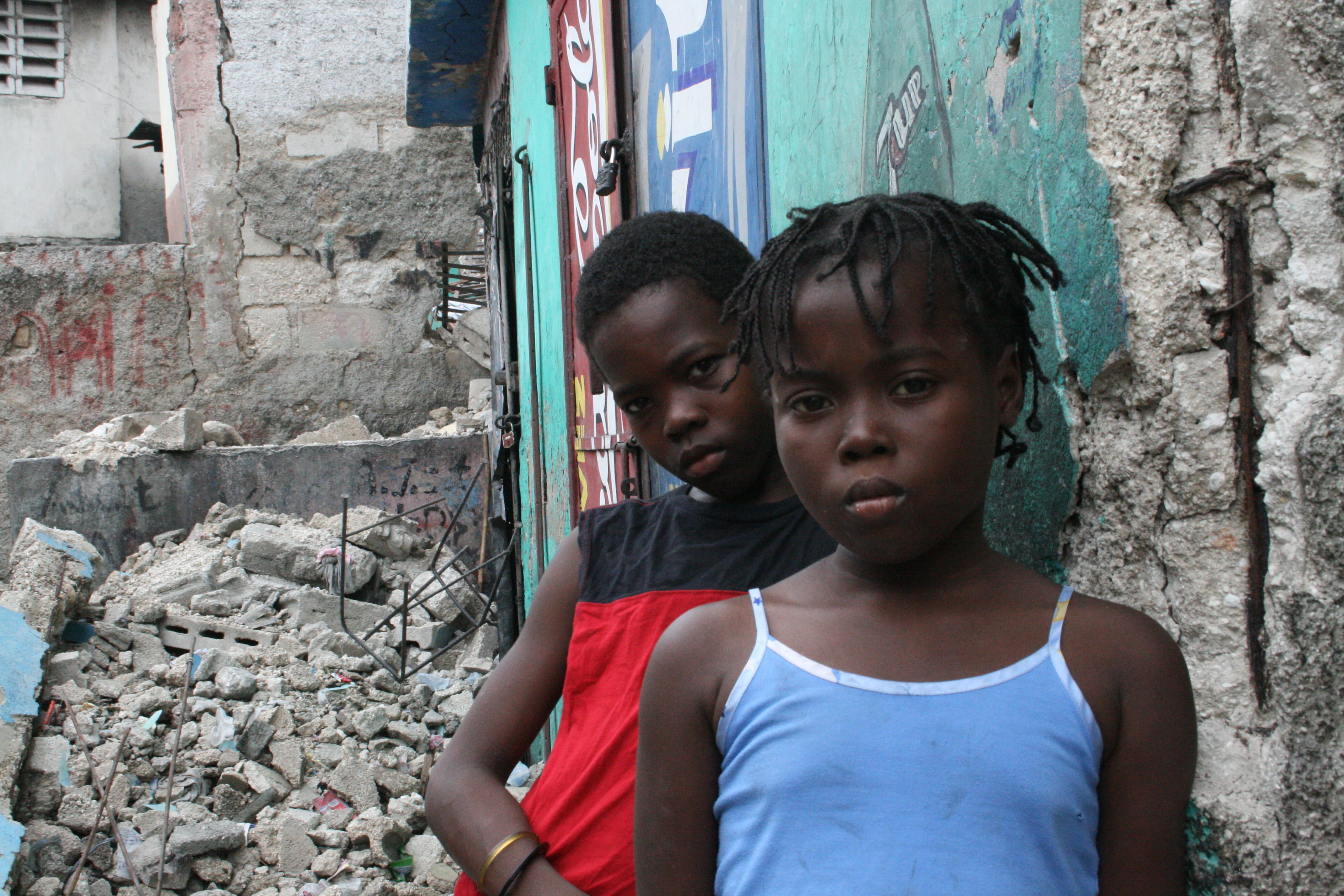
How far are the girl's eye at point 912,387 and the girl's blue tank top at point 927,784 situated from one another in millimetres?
209

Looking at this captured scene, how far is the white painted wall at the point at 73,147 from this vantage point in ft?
40.1

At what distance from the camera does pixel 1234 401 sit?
82 centimetres

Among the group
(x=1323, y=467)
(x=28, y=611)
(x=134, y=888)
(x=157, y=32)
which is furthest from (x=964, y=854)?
(x=157, y=32)

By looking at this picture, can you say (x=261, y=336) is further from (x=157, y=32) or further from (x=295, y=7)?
(x=157, y=32)

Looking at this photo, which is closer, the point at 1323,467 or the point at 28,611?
the point at 1323,467

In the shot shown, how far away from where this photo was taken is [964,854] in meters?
0.78

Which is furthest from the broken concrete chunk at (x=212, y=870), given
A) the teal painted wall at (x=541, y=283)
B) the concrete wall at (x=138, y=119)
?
the concrete wall at (x=138, y=119)

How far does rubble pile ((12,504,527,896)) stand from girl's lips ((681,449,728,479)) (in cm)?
281

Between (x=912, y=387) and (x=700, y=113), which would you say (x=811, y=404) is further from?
(x=700, y=113)

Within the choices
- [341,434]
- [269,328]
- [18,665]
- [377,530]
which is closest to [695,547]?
[18,665]

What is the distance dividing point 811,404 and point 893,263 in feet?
0.44

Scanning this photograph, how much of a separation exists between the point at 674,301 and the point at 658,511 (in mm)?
269

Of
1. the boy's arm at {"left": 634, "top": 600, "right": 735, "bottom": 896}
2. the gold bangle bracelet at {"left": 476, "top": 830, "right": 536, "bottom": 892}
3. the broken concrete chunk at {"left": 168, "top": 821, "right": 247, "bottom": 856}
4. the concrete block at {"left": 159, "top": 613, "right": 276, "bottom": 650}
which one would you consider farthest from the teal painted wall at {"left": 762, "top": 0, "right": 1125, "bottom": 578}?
the concrete block at {"left": 159, "top": 613, "right": 276, "bottom": 650}

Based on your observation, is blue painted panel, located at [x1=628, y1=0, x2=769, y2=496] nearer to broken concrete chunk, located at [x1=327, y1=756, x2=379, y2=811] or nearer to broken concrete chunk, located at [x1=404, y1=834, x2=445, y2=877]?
broken concrete chunk, located at [x1=404, y1=834, x2=445, y2=877]
